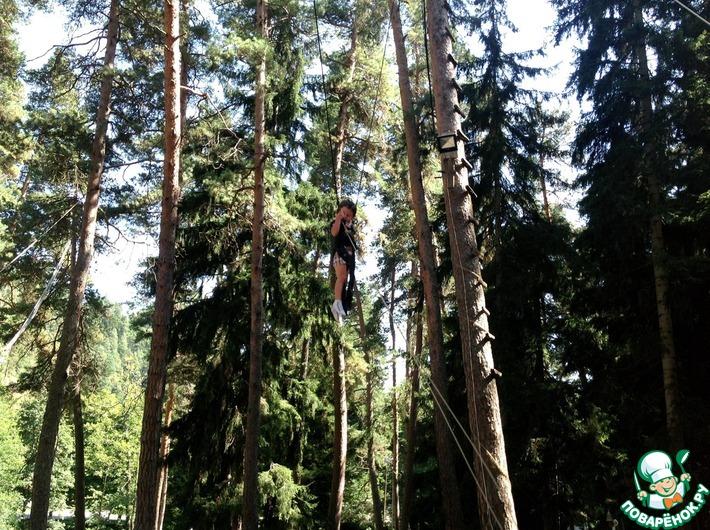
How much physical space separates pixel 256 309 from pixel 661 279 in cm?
801

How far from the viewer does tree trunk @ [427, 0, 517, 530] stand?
502 cm

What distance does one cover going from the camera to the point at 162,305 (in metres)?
8.20

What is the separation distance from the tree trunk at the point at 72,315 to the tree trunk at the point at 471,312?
23.2 feet

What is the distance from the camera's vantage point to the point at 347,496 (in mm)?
21422

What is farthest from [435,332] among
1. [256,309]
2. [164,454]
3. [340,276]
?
[164,454]

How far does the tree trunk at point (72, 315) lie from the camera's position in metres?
9.37

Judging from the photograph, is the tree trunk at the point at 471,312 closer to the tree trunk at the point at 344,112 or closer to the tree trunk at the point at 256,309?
the tree trunk at the point at 256,309

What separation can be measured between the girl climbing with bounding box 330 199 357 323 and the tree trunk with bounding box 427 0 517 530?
1.35 metres

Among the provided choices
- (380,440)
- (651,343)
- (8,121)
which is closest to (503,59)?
(651,343)

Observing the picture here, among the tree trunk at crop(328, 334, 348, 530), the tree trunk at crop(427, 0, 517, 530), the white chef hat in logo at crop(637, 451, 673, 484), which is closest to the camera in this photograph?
the tree trunk at crop(427, 0, 517, 530)

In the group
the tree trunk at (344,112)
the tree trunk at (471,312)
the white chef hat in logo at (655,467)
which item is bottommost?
the white chef hat in logo at (655,467)

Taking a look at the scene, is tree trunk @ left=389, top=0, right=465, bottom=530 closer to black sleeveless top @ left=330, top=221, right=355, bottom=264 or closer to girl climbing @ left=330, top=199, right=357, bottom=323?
girl climbing @ left=330, top=199, right=357, bottom=323

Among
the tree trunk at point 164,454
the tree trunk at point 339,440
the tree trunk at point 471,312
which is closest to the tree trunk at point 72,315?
the tree trunk at point 339,440

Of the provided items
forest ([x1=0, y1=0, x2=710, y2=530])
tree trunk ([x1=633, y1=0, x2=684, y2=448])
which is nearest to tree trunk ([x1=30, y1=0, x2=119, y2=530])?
forest ([x1=0, y1=0, x2=710, y2=530])
